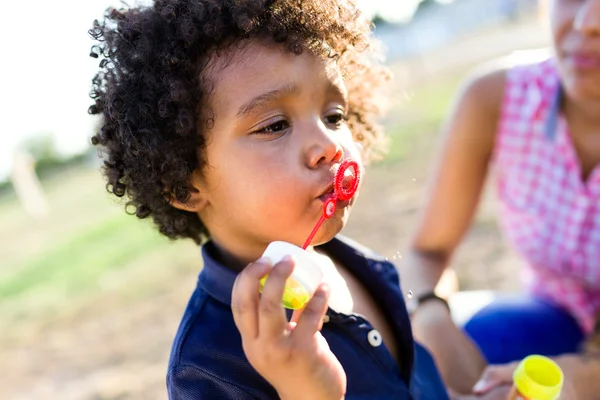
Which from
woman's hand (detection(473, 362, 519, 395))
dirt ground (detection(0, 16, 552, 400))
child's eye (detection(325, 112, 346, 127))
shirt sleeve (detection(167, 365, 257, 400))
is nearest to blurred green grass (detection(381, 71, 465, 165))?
dirt ground (detection(0, 16, 552, 400))

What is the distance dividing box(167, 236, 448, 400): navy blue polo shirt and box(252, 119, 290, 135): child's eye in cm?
30

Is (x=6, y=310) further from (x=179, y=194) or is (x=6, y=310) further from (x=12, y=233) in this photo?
(x=12, y=233)

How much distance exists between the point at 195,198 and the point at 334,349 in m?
0.43

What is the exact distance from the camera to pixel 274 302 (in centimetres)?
85

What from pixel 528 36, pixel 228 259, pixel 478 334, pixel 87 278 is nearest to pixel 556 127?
pixel 478 334

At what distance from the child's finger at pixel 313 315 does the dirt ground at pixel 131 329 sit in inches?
Answer: 72.1

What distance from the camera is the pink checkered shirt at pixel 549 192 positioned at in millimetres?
1782

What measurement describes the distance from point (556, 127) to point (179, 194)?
1.27m

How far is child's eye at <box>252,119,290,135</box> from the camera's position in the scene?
3.46ft

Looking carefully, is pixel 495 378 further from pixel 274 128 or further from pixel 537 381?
pixel 274 128

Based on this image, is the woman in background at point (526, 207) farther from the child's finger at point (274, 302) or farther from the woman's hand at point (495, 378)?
the child's finger at point (274, 302)

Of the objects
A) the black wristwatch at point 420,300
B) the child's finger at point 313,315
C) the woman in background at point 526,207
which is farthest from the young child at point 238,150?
the woman in background at point 526,207

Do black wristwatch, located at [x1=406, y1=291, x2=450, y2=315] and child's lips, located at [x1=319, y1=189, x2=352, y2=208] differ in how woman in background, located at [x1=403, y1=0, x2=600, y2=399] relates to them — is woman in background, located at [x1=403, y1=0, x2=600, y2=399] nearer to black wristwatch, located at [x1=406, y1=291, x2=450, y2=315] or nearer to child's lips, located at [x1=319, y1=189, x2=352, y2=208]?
black wristwatch, located at [x1=406, y1=291, x2=450, y2=315]

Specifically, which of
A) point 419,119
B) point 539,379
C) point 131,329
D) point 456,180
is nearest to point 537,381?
point 539,379
